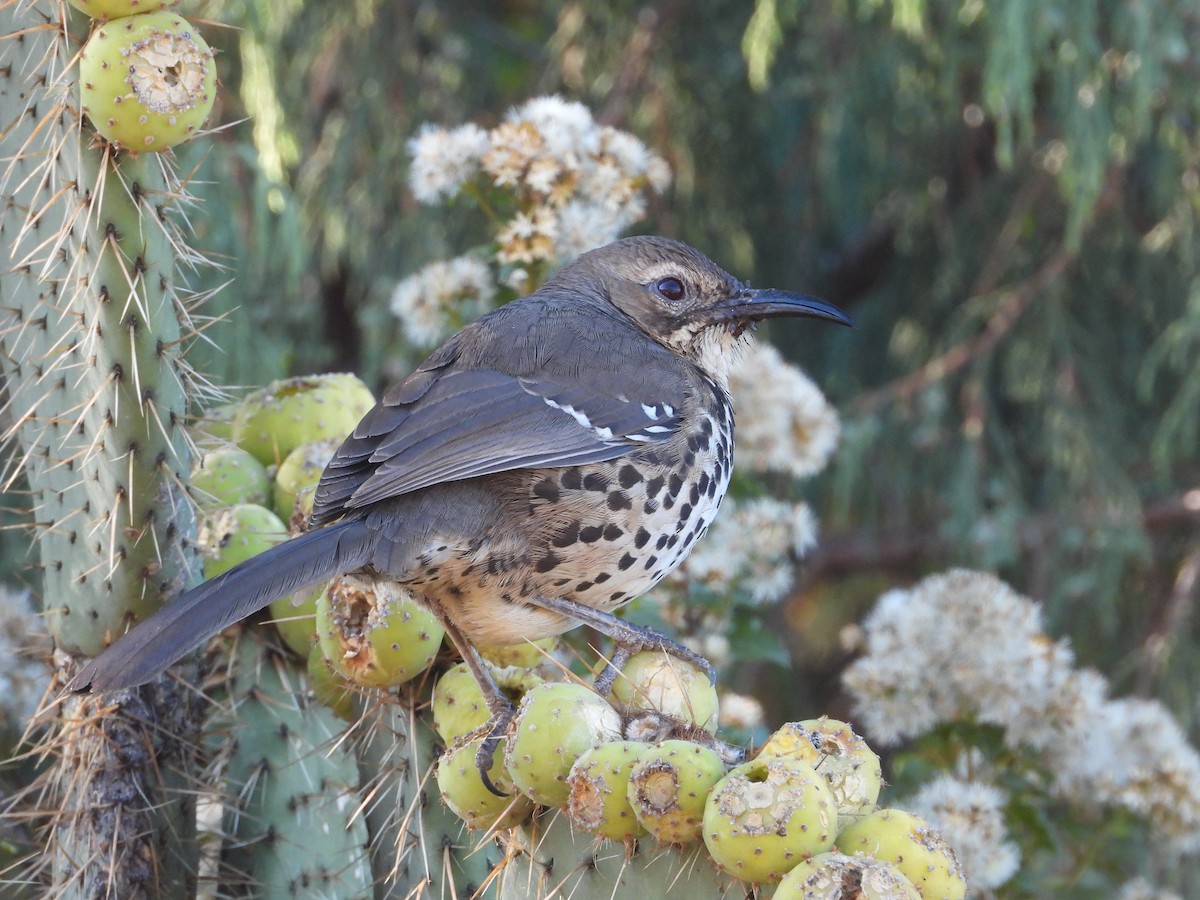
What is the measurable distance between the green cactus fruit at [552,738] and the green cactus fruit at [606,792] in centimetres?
6

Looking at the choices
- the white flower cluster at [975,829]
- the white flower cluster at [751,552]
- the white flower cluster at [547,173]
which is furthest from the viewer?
the white flower cluster at [751,552]

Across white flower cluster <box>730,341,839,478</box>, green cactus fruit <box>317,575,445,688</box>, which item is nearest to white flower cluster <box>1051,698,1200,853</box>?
white flower cluster <box>730,341,839,478</box>

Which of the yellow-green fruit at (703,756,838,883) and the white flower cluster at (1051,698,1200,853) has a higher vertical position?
the yellow-green fruit at (703,756,838,883)

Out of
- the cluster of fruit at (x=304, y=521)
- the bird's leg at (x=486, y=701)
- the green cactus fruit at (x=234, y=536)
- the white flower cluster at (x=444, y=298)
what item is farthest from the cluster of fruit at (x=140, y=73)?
the white flower cluster at (x=444, y=298)

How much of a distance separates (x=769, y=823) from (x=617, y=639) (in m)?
0.88

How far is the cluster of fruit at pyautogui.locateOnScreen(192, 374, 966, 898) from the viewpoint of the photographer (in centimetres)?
152

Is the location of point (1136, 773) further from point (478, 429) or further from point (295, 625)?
point (295, 625)

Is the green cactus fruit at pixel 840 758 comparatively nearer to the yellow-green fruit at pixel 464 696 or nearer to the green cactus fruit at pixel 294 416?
the yellow-green fruit at pixel 464 696

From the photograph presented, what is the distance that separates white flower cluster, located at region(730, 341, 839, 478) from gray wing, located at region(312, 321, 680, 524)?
0.69 m

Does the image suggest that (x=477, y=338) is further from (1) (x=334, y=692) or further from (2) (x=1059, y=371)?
(2) (x=1059, y=371)

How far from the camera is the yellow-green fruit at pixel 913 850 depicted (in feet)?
5.08

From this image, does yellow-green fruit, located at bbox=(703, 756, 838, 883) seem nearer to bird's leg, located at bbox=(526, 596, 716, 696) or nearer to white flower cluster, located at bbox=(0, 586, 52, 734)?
bird's leg, located at bbox=(526, 596, 716, 696)

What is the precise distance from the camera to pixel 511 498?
2479 millimetres

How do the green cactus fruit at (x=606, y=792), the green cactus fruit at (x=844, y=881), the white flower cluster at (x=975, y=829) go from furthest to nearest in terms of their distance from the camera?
the white flower cluster at (x=975, y=829) → the green cactus fruit at (x=606, y=792) → the green cactus fruit at (x=844, y=881)
